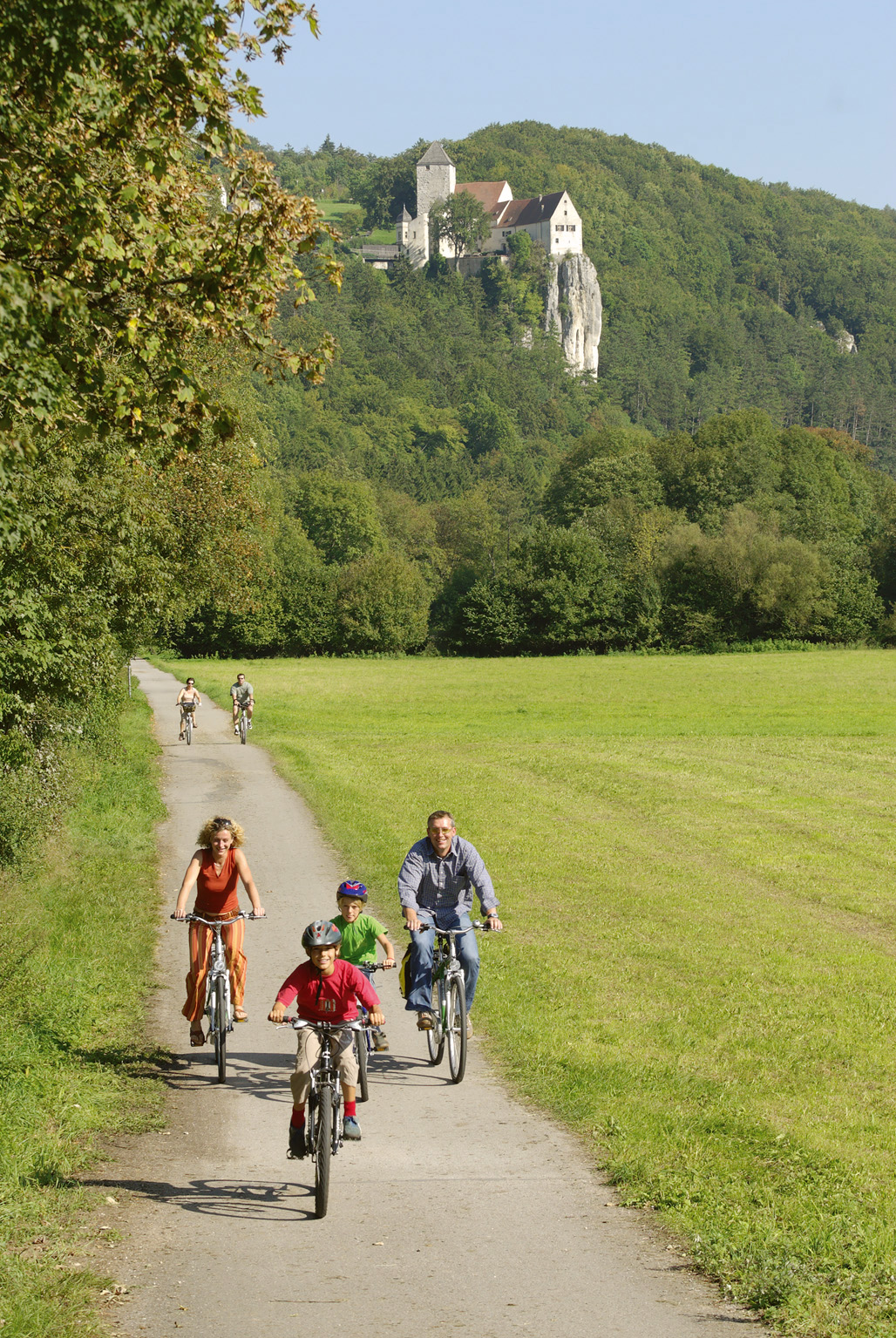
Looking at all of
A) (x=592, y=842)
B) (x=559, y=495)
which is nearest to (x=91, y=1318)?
(x=592, y=842)

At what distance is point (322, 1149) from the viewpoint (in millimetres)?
6629

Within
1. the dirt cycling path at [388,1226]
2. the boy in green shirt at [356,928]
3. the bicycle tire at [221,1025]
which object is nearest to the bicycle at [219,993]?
the bicycle tire at [221,1025]

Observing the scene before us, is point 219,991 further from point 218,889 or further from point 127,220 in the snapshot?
point 127,220

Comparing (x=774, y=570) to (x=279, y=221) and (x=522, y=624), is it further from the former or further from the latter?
(x=279, y=221)

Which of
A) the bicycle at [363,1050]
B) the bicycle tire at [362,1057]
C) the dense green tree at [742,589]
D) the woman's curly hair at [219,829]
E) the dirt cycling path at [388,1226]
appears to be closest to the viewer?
the dirt cycling path at [388,1226]

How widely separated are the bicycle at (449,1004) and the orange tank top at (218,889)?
1488 mm

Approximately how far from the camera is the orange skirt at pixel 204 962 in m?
9.25

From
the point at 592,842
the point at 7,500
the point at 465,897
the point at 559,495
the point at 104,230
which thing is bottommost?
the point at 592,842

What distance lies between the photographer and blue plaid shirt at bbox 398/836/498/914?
30.5 feet

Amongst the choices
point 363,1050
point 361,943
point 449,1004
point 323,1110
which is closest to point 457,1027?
point 449,1004

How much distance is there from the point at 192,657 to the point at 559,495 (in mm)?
40187

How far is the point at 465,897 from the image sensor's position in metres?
9.40

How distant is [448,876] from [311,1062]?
Result: 2.64m

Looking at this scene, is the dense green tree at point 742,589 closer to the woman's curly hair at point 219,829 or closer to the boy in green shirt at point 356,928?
the woman's curly hair at point 219,829
